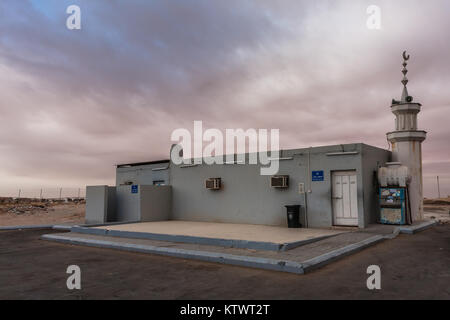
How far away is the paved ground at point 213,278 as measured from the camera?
5.70 m

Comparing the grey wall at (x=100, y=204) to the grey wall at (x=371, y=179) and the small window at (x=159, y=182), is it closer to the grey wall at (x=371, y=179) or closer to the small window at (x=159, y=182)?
the small window at (x=159, y=182)

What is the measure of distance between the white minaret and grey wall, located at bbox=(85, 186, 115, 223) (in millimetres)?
14517

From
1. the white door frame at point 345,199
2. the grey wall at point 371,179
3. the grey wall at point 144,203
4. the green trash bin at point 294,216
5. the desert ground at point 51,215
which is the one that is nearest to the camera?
the white door frame at point 345,199

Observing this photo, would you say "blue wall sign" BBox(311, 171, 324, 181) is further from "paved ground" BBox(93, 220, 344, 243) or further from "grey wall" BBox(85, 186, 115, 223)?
"grey wall" BBox(85, 186, 115, 223)

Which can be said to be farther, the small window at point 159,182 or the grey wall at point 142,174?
the grey wall at point 142,174

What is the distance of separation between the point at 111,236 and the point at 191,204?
587 cm

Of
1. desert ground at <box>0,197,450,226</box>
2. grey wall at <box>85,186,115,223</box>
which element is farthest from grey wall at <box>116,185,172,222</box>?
desert ground at <box>0,197,450,226</box>

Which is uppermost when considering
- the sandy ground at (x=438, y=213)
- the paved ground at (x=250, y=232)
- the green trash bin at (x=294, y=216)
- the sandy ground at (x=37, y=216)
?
the green trash bin at (x=294, y=216)

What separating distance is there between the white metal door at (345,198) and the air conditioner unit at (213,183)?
5.51 metres

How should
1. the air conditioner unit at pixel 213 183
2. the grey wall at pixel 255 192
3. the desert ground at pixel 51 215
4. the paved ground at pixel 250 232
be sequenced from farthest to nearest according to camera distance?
1. the desert ground at pixel 51 215
2. the air conditioner unit at pixel 213 183
3. the grey wall at pixel 255 192
4. the paved ground at pixel 250 232

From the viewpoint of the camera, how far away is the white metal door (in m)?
13.3

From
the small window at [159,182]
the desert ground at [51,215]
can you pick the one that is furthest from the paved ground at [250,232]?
the desert ground at [51,215]
